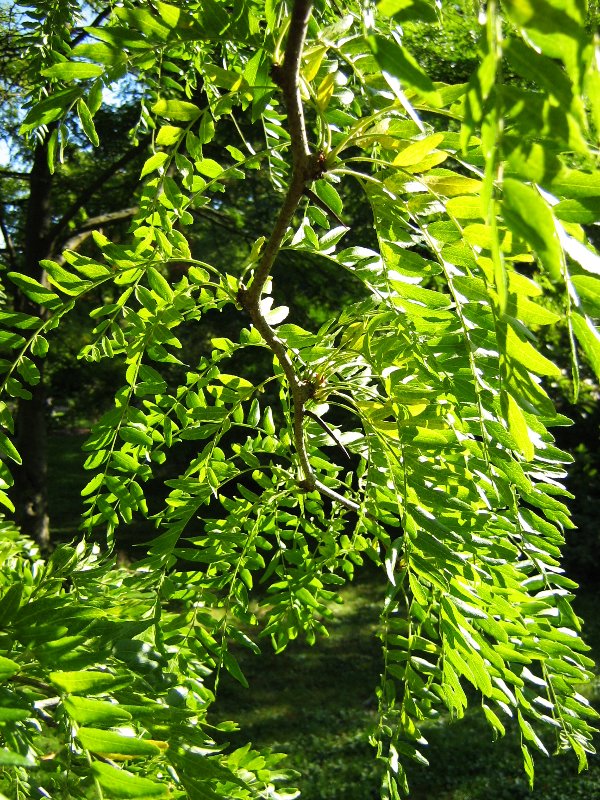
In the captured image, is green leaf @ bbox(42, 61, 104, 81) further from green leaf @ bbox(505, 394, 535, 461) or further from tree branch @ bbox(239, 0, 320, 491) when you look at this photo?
green leaf @ bbox(505, 394, 535, 461)

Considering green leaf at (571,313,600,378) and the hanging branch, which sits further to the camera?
the hanging branch

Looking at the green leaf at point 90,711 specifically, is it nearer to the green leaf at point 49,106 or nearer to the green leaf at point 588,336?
the green leaf at point 588,336

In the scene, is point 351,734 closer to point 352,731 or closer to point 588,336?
point 352,731

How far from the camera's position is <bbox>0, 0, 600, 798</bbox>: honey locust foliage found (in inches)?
24.0

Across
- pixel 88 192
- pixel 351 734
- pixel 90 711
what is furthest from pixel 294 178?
pixel 351 734

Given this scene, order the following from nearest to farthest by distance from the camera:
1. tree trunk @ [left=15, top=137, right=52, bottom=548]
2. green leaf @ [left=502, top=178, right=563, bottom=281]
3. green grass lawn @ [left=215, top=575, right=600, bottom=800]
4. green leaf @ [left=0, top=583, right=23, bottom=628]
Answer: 1. green leaf @ [left=502, top=178, right=563, bottom=281]
2. green leaf @ [left=0, top=583, right=23, bottom=628]
3. green grass lawn @ [left=215, top=575, right=600, bottom=800]
4. tree trunk @ [left=15, top=137, right=52, bottom=548]

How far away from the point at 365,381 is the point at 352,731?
4.86 metres

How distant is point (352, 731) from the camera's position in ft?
18.5

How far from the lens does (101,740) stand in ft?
2.53

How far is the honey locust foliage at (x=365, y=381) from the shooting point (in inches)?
24.0

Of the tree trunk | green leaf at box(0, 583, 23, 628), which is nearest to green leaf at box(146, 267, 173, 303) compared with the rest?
green leaf at box(0, 583, 23, 628)

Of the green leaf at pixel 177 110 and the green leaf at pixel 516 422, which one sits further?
the green leaf at pixel 177 110

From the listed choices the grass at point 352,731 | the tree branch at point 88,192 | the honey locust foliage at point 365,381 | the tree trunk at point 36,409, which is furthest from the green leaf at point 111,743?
the tree branch at point 88,192

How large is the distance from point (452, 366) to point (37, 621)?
1.98 feet
